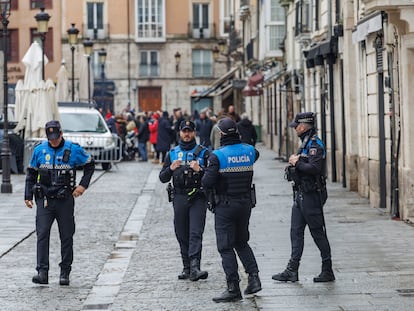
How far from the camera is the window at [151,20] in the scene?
249 feet

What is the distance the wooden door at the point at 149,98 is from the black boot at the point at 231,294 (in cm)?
6444

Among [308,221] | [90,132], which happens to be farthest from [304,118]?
[90,132]

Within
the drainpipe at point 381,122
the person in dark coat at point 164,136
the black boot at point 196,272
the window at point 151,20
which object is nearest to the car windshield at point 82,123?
the person in dark coat at point 164,136

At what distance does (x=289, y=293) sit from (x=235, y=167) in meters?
1.32

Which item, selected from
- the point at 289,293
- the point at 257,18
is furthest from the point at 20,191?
the point at 257,18

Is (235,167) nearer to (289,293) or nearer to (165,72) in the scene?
(289,293)

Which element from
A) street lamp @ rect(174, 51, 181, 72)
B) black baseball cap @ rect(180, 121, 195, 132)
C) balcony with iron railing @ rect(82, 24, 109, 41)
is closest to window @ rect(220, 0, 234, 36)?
street lamp @ rect(174, 51, 181, 72)

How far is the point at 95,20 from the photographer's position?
75.0 m

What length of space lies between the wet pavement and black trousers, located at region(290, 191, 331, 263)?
34cm

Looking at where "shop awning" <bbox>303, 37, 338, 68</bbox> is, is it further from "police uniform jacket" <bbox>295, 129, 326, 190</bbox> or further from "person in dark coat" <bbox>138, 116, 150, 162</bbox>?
"police uniform jacket" <bbox>295, 129, 326, 190</bbox>

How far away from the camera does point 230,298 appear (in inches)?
460

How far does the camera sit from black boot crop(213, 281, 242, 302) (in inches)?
459

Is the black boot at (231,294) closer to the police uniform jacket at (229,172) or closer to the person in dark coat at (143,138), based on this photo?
the police uniform jacket at (229,172)

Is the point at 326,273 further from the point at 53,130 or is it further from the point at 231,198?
the point at 53,130
